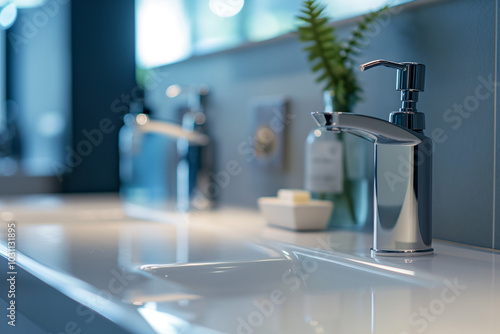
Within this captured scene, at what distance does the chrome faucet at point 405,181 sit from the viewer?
0.77 m

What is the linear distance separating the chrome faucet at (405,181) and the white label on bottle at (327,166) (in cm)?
24

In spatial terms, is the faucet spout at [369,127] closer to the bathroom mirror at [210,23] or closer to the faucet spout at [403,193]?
the faucet spout at [403,193]

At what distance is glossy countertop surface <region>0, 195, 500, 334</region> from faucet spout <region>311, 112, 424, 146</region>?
14 centimetres

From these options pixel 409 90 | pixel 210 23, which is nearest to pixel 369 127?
pixel 409 90

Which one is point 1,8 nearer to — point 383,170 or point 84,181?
point 84,181

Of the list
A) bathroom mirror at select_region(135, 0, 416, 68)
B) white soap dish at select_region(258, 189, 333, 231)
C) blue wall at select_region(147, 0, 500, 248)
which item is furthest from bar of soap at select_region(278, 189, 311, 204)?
bathroom mirror at select_region(135, 0, 416, 68)

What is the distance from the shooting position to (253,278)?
78 cm

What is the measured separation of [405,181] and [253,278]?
0.71 ft

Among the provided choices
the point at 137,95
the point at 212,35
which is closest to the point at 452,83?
the point at 212,35

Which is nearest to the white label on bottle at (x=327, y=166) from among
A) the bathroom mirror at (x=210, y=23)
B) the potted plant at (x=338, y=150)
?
the potted plant at (x=338, y=150)

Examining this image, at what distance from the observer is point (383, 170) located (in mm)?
792

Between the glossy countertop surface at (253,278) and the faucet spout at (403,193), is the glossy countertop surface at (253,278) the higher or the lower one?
the lower one

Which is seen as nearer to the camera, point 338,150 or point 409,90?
point 409,90

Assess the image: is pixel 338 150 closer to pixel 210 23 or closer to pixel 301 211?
pixel 301 211
